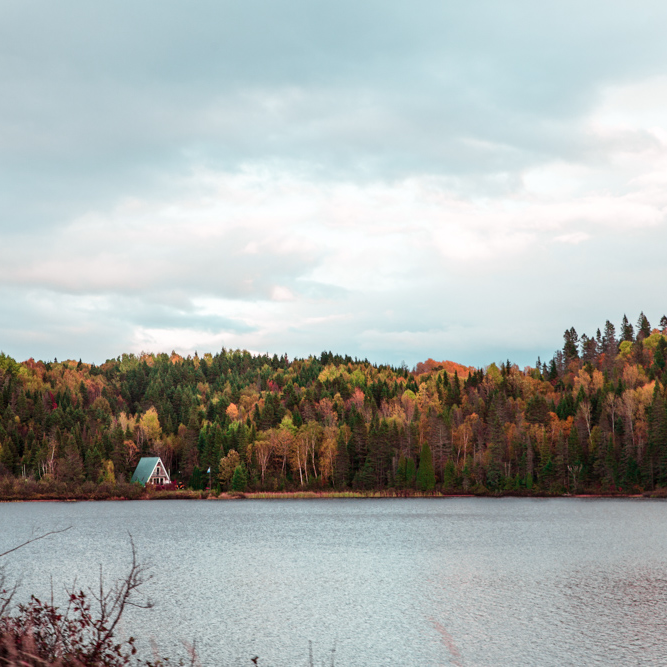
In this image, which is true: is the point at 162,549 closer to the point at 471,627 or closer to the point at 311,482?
the point at 471,627

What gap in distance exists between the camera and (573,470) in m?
118

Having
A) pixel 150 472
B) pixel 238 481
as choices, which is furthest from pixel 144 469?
pixel 238 481

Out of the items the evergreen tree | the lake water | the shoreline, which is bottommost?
the shoreline

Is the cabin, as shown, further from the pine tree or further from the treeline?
the pine tree

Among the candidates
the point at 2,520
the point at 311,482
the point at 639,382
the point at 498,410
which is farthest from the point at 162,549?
the point at 639,382

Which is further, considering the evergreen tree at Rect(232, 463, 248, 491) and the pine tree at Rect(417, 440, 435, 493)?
the pine tree at Rect(417, 440, 435, 493)

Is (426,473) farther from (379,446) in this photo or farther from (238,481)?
(238,481)

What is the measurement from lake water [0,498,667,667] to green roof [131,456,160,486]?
6070cm

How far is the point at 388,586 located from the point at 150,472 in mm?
99003

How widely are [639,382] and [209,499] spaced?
108 metres

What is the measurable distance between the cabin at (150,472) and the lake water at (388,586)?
60873mm

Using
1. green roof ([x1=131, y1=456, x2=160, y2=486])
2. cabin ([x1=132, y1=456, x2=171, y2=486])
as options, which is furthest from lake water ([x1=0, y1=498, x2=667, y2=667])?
cabin ([x1=132, y1=456, x2=171, y2=486])

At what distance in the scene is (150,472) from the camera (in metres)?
123

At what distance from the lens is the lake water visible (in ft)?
70.1
